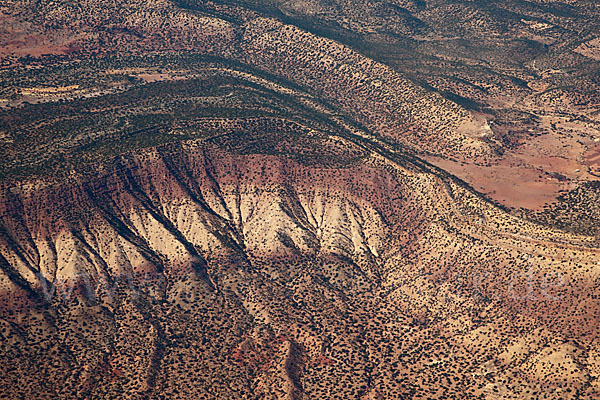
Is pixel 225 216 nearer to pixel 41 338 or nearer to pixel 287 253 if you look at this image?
pixel 287 253

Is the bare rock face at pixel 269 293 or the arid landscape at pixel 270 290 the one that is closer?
the arid landscape at pixel 270 290

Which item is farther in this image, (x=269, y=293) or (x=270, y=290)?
(x=270, y=290)

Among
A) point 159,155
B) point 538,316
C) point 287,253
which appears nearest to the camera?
point 538,316

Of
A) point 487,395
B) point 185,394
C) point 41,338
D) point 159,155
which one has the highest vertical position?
point 159,155

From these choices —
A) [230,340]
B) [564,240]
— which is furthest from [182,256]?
[564,240]

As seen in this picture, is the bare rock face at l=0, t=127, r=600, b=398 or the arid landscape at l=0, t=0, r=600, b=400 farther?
the bare rock face at l=0, t=127, r=600, b=398

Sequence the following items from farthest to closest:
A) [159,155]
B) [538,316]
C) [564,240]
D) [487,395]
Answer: [159,155], [564,240], [538,316], [487,395]

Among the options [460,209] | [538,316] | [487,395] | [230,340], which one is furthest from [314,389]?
[460,209]

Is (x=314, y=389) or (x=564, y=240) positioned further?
(x=564, y=240)

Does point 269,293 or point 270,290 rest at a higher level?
point 270,290

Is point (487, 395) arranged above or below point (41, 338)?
below
